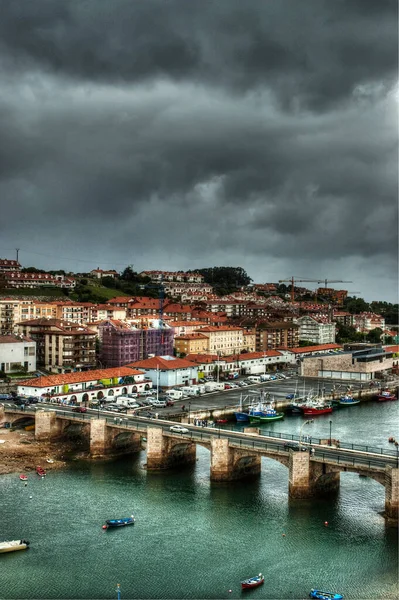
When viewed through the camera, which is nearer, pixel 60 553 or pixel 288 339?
pixel 60 553

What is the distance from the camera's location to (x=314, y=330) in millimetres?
138000

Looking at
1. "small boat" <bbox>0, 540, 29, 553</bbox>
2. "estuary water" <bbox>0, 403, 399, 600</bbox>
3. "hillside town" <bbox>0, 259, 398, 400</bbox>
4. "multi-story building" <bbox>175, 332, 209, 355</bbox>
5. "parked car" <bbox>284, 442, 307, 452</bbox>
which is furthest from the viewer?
"multi-story building" <bbox>175, 332, 209, 355</bbox>

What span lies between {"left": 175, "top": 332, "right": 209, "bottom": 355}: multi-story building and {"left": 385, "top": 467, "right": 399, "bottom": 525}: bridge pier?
223 ft

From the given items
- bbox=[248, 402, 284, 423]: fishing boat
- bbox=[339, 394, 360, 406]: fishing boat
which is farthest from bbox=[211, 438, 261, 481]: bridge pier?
bbox=[339, 394, 360, 406]: fishing boat

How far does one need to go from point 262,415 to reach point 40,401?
818 inches

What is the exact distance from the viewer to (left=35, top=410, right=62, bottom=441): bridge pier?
51.9 meters

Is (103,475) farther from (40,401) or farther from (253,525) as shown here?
(40,401)

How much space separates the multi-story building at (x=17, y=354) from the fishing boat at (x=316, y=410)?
32.6 metres

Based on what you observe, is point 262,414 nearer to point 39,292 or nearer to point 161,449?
point 161,449

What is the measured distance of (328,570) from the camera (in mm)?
29859

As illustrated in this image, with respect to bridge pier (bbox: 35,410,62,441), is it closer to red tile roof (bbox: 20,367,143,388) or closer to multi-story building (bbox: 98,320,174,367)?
red tile roof (bbox: 20,367,143,388)

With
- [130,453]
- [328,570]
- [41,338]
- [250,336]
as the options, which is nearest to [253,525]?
[328,570]

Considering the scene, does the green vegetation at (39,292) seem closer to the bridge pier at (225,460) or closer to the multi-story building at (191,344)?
the multi-story building at (191,344)

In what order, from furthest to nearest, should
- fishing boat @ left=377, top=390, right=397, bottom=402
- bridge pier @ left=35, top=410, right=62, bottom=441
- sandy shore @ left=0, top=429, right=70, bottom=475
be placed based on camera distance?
fishing boat @ left=377, top=390, right=397, bottom=402
bridge pier @ left=35, top=410, right=62, bottom=441
sandy shore @ left=0, top=429, right=70, bottom=475
